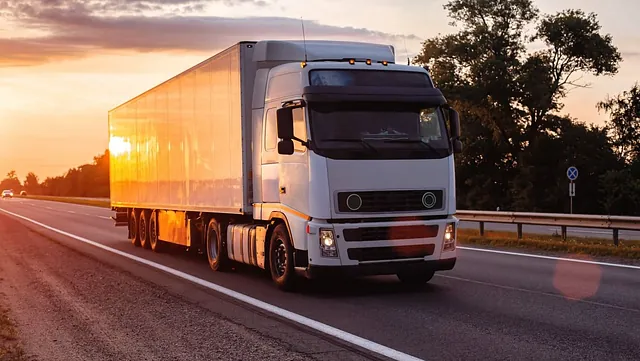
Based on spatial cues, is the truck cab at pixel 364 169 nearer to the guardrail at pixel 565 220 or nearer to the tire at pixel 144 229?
the guardrail at pixel 565 220

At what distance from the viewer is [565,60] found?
51562 mm

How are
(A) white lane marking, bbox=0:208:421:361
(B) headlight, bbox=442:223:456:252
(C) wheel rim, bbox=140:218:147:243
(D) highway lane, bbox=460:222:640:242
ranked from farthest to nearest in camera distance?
(D) highway lane, bbox=460:222:640:242, (C) wheel rim, bbox=140:218:147:243, (B) headlight, bbox=442:223:456:252, (A) white lane marking, bbox=0:208:421:361

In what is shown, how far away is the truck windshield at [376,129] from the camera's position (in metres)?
11.4

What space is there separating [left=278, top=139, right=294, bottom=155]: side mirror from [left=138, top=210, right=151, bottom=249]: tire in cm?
1001

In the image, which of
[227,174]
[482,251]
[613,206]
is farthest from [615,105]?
[227,174]

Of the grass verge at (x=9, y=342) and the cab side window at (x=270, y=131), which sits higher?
the cab side window at (x=270, y=131)

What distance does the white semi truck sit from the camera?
1135 centimetres

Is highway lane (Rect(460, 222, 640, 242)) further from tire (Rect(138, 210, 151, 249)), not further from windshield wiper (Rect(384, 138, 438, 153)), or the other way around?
windshield wiper (Rect(384, 138, 438, 153))

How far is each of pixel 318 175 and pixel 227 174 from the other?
338 centimetres

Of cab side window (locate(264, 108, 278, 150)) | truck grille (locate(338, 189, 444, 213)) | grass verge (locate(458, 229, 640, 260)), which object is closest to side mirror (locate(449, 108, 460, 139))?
truck grille (locate(338, 189, 444, 213))

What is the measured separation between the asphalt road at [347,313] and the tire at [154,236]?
392 cm

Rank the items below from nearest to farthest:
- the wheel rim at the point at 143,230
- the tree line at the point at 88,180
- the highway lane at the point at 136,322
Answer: the highway lane at the point at 136,322, the wheel rim at the point at 143,230, the tree line at the point at 88,180

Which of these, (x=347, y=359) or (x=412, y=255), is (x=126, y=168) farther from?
(x=347, y=359)

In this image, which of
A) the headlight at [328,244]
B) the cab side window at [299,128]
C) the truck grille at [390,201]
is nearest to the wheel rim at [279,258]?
the headlight at [328,244]
